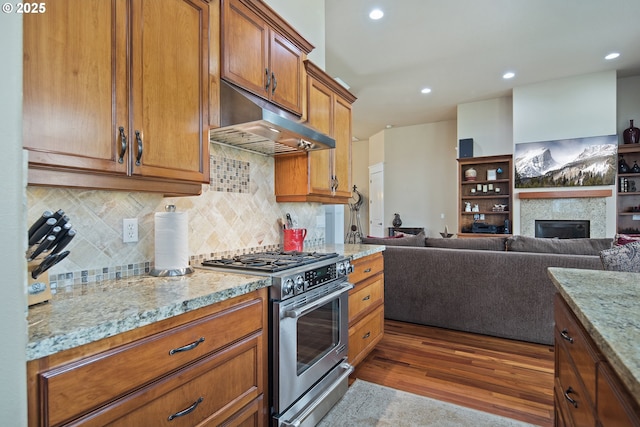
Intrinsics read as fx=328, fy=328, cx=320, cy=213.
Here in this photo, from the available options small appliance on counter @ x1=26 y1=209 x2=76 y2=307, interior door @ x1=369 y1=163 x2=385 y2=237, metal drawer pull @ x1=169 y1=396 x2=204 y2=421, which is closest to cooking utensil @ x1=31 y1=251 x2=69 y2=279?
small appliance on counter @ x1=26 y1=209 x2=76 y2=307

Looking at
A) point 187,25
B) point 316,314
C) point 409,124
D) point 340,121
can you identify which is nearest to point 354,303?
point 316,314

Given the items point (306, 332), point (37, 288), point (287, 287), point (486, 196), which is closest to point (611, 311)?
point (287, 287)

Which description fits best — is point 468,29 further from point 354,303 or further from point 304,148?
point 354,303

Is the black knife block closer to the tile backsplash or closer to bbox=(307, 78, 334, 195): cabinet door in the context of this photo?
the tile backsplash

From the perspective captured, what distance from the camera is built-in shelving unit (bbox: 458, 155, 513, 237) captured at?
659cm

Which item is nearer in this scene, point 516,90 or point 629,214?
point 629,214

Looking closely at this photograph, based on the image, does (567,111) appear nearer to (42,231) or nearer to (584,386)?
(584,386)

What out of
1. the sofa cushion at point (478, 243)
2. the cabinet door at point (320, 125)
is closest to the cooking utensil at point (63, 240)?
the cabinet door at point (320, 125)

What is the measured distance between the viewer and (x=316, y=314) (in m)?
1.91

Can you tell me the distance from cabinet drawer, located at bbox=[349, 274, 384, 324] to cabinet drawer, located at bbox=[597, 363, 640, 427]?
1.64 meters

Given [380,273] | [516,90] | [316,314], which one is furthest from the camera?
[516,90]

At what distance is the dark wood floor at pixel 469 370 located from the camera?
2.15 metres

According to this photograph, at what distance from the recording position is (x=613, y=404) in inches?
27.9

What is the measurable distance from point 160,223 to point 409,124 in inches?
304
